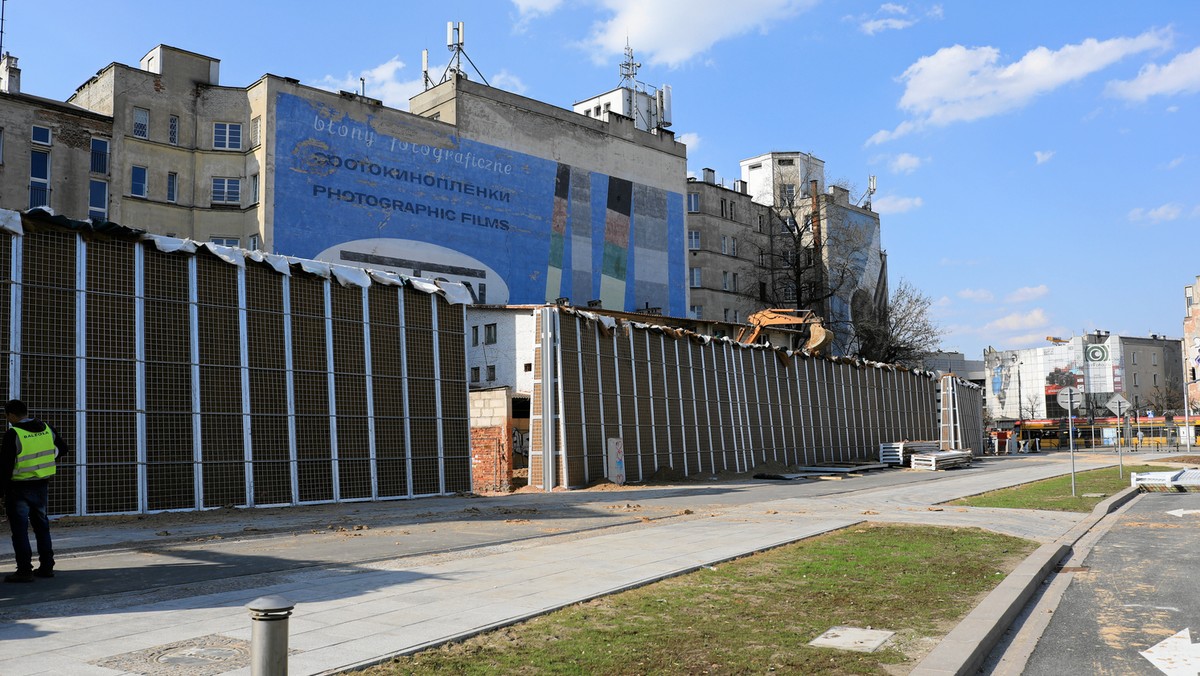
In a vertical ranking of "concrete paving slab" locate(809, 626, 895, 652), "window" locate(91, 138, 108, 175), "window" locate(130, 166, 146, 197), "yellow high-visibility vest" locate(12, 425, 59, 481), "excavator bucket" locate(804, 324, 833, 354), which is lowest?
"concrete paving slab" locate(809, 626, 895, 652)

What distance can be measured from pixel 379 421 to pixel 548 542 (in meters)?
9.75

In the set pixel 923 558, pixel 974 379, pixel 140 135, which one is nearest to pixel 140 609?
pixel 923 558

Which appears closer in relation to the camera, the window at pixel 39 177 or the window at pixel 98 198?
the window at pixel 39 177

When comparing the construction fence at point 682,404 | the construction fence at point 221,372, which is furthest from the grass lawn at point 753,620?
the construction fence at point 682,404

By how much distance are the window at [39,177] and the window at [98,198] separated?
5.45ft

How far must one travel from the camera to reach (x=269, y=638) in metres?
4.21

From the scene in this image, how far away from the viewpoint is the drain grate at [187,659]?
578 centimetres

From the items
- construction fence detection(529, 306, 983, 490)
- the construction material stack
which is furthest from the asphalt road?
the construction material stack

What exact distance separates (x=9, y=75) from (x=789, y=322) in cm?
4323

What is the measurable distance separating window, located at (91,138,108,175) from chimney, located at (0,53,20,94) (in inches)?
402

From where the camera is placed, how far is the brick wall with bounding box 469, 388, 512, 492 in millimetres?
28000

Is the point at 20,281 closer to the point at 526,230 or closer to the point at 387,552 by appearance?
the point at 387,552

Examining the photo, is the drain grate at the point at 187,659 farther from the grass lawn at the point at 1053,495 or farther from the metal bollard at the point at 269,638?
the grass lawn at the point at 1053,495

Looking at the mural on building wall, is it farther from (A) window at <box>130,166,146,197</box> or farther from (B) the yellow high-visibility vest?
(B) the yellow high-visibility vest
